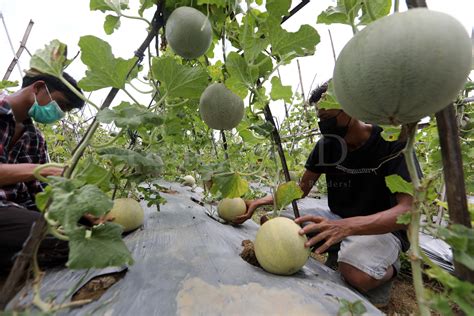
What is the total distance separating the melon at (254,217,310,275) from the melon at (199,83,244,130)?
0.52 m

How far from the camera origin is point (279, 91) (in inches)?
53.5

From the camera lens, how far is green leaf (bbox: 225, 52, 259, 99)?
3.69 feet

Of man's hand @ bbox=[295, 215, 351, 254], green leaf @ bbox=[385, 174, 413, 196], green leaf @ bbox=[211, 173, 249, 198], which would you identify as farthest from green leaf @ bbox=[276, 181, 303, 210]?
green leaf @ bbox=[385, 174, 413, 196]

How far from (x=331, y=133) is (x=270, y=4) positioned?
1128 mm

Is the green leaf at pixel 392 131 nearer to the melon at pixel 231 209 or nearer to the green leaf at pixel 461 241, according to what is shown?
the green leaf at pixel 461 241

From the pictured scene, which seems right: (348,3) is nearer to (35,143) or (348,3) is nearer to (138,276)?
(138,276)

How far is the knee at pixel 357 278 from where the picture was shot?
5.12ft

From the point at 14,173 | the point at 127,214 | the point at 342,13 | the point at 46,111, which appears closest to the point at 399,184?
the point at 342,13

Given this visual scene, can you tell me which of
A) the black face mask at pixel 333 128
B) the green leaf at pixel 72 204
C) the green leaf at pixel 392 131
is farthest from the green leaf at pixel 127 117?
the black face mask at pixel 333 128

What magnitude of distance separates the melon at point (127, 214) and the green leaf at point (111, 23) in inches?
37.6

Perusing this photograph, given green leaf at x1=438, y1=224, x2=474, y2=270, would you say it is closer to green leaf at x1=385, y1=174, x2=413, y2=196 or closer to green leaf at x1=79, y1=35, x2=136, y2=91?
green leaf at x1=385, y1=174, x2=413, y2=196

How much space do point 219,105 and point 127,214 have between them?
35.6 inches

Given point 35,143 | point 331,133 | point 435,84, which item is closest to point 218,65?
point 331,133

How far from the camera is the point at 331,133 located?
6.31 feet
